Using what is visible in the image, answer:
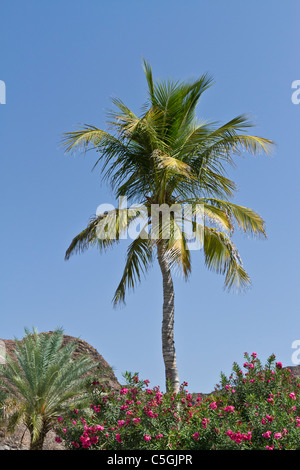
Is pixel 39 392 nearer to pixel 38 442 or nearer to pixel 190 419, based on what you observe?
pixel 38 442

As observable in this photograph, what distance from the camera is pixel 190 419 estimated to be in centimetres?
946

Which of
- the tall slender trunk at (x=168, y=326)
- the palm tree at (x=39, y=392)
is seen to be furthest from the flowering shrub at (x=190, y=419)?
the tall slender trunk at (x=168, y=326)

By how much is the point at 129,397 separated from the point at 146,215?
637cm

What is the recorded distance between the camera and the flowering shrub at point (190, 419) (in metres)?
8.91

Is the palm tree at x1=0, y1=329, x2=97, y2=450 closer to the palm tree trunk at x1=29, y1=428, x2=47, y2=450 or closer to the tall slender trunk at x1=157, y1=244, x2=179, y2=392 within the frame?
the palm tree trunk at x1=29, y1=428, x2=47, y2=450

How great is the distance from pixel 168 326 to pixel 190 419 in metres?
4.72

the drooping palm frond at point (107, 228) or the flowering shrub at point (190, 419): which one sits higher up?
the drooping palm frond at point (107, 228)

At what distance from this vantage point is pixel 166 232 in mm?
13844

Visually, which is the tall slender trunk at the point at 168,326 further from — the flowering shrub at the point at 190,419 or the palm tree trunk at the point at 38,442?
the palm tree trunk at the point at 38,442

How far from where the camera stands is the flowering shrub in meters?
8.91

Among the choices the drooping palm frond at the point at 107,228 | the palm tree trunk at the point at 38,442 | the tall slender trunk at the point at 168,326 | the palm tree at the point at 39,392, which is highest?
the drooping palm frond at the point at 107,228

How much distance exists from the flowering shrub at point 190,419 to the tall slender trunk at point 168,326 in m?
2.22

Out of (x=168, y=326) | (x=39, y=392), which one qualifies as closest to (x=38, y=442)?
(x=39, y=392)

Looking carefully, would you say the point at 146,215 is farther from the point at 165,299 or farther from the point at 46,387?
the point at 46,387
